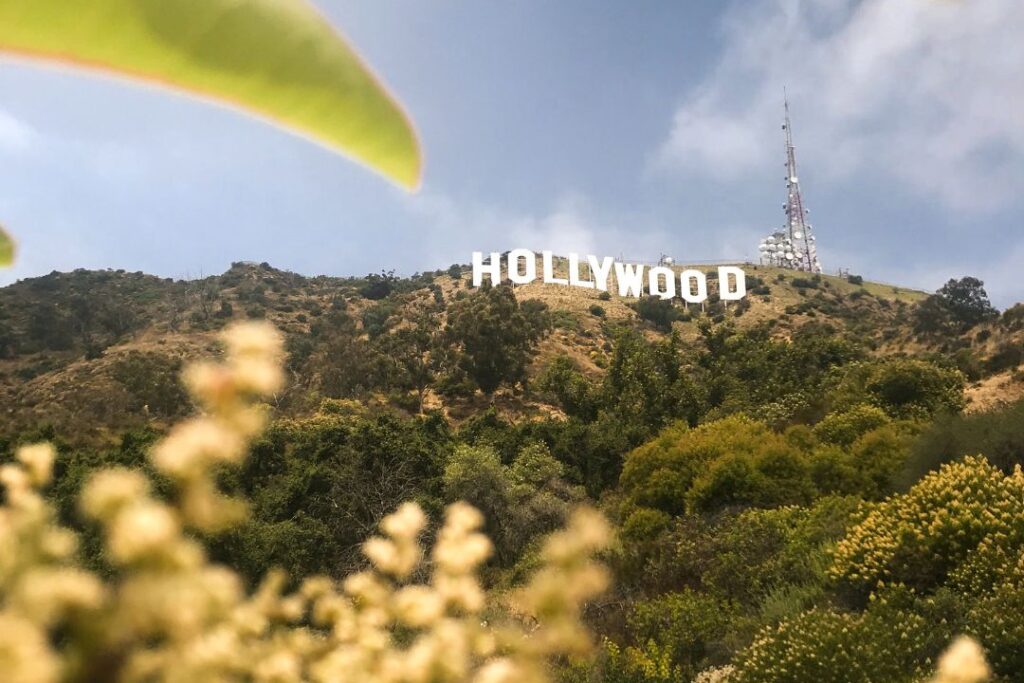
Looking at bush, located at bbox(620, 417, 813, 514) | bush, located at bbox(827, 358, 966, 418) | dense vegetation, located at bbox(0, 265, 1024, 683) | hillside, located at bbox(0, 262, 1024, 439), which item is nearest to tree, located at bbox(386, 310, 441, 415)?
dense vegetation, located at bbox(0, 265, 1024, 683)

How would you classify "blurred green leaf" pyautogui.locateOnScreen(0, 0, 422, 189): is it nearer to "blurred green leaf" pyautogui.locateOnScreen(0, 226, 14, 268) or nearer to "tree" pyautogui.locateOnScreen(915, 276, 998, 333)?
"blurred green leaf" pyautogui.locateOnScreen(0, 226, 14, 268)

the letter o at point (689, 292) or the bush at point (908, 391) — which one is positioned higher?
the letter o at point (689, 292)

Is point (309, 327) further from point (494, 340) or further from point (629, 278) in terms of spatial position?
point (629, 278)

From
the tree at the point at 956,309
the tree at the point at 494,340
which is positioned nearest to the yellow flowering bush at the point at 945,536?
the tree at the point at 494,340

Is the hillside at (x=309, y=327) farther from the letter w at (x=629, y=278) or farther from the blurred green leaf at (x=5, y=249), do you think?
the blurred green leaf at (x=5, y=249)

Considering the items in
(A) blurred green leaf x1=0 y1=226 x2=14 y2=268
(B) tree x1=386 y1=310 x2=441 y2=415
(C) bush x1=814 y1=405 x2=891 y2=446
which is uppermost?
(B) tree x1=386 y1=310 x2=441 y2=415

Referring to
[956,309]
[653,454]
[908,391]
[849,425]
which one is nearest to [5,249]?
[653,454]
